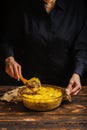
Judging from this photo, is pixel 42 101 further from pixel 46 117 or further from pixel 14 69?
pixel 14 69

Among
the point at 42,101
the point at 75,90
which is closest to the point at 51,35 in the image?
the point at 75,90

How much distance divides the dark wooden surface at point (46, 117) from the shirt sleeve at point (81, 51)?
452mm

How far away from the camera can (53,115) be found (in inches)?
92.1

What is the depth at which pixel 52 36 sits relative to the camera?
316cm

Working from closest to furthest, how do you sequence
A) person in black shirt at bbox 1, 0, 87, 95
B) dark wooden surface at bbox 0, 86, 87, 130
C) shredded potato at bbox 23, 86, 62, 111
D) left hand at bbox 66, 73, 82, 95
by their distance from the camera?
dark wooden surface at bbox 0, 86, 87, 130 → shredded potato at bbox 23, 86, 62, 111 → left hand at bbox 66, 73, 82, 95 → person in black shirt at bbox 1, 0, 87, 95

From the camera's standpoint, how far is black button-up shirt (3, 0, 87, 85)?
3.15m

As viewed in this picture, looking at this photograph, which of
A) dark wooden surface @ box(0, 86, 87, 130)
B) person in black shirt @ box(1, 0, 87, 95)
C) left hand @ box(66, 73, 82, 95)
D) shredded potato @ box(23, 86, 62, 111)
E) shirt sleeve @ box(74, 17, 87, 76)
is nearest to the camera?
dark wooden surface @ box(0, 86, 87, 130)

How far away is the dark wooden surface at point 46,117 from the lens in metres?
2.16

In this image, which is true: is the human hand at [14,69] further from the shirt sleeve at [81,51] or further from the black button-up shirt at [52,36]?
the shirt sleeve at [81,51]

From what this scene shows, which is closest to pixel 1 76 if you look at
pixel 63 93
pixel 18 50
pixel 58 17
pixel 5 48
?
pixel 18 50

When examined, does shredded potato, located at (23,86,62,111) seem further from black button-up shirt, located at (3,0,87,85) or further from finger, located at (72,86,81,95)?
black button-up shirt, located at (3,0,87,85)

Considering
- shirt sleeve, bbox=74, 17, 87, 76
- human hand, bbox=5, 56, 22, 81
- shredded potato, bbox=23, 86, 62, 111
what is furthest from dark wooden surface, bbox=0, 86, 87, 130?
shirt sleeve, bbox=74, 17, 87, 76

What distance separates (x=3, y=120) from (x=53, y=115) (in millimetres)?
313

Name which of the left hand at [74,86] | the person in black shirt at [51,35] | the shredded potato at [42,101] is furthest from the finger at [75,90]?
the person in black shirt at [51,35]
